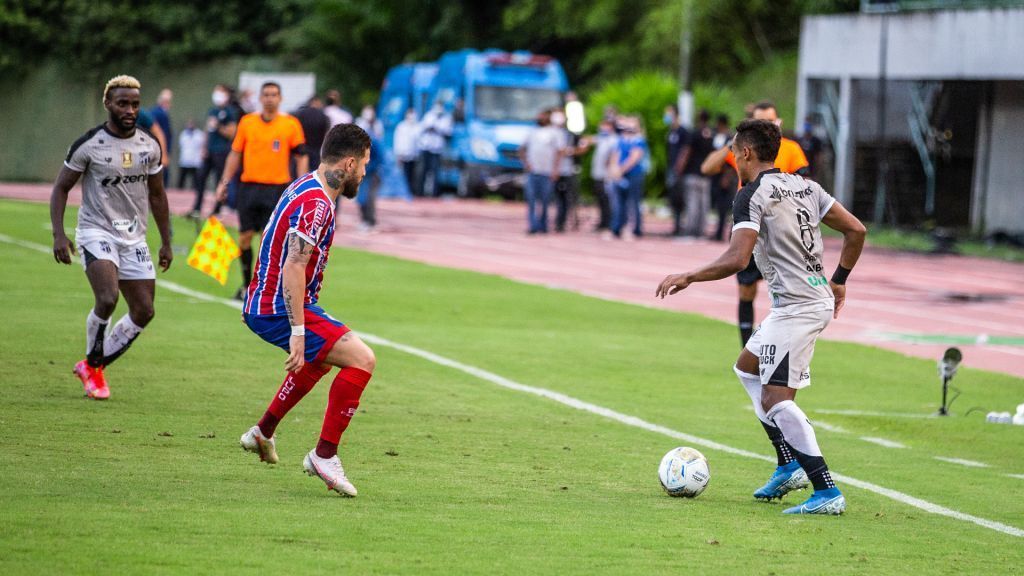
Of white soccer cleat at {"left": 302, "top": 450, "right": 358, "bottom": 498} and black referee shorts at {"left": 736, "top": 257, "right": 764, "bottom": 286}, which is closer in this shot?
white soccer cleat at {"left": 302, "top": 450, "right": 358, "bottom": 498}

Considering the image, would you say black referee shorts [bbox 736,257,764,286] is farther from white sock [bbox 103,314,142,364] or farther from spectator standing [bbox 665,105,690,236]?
spectator standing [bbox 665,105,690,236]

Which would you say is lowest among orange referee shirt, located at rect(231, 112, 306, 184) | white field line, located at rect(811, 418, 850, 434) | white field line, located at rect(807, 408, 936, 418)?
white field line, located at rect(807, 408, 936, 418)

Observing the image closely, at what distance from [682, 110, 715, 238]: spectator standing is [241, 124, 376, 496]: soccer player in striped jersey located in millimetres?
20448

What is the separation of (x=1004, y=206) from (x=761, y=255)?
2581 centimetres

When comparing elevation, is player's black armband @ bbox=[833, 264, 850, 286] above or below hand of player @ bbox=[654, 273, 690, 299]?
below

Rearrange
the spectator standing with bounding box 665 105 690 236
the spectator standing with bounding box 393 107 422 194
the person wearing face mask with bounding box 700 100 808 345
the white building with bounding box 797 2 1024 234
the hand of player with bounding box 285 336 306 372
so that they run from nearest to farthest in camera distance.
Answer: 1. the hand of player with bounding box 285 336 306 372
2. the person wearing face mask with bounding box 700 100 808 345
3. the spectator standing with bounding box 665 105 690 236
4. the white building with bounding box 797 2 1024 234
5. the spectator standing with bounding box 393 107 422 194

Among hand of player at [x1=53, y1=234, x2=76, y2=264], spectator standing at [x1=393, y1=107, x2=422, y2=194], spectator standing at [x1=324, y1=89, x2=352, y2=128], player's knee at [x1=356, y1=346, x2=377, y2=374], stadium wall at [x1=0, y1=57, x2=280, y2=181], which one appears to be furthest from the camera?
stadium wall at [x1=0, y1=57, x2=280, y2=181]

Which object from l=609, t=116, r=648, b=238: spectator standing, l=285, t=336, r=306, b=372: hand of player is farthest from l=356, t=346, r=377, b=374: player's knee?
l=609, t=116, r=648, b=238: spectator standing

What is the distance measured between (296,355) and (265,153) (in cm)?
831

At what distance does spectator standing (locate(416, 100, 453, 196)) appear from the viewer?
39.8 metres

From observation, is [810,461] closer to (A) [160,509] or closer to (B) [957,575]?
(B) [957,575]

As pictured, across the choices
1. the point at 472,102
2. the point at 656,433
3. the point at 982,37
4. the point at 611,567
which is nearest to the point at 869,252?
the point at 982,37

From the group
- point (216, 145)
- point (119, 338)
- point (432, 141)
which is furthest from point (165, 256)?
point (432, 141)

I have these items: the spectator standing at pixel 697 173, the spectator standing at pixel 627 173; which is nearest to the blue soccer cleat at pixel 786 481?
the spectator standing at pixel 697 173
